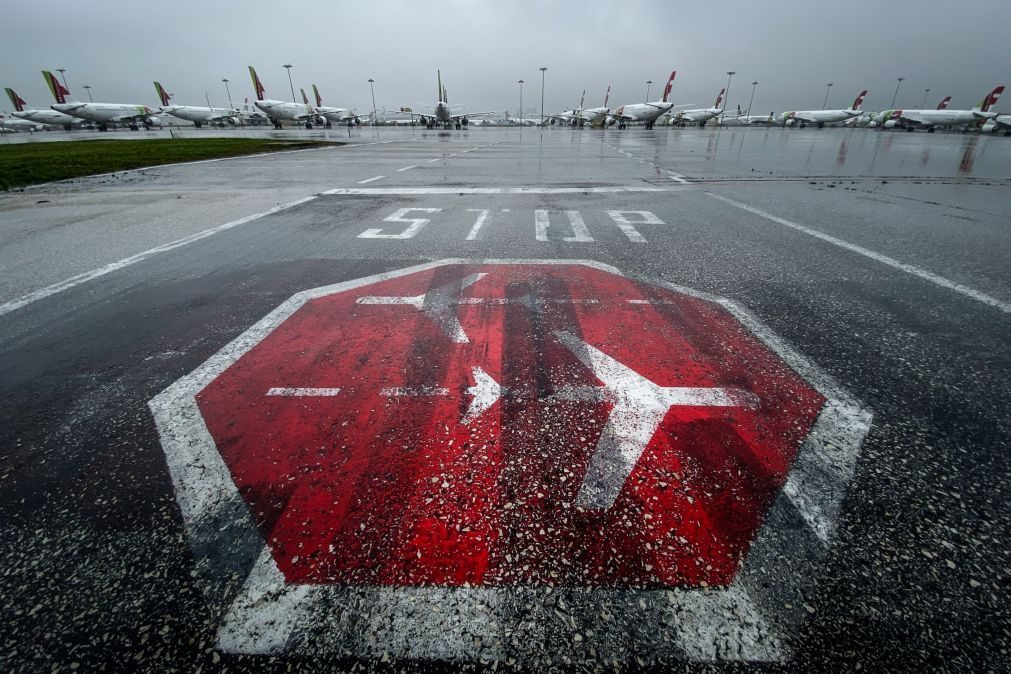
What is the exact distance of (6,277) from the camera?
13.6 ft

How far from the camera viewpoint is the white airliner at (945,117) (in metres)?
58.5

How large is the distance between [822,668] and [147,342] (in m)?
3.85

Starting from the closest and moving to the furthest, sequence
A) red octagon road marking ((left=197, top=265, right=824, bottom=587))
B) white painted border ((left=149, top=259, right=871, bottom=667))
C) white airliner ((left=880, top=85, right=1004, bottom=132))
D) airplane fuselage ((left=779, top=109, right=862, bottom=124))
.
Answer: white painted border ((left=149, top=259, right=871, bottom=667))
red octagon road marking ((left=197, top=265, right=824, bottom=587))
white airliner ((left=880, top=85, right=1004, bottom=132))
airplane fuselage ((left=779, top=109, right=862, bottom=124))

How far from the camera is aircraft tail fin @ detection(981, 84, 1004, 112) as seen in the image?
59681 mm

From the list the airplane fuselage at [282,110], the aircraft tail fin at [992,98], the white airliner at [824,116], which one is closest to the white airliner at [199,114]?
the airplane fuselage at [282,110]

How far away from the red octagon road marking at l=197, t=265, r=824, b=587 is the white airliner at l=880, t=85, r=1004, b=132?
82.8 meters

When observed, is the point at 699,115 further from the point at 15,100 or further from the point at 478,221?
the point at 15,100

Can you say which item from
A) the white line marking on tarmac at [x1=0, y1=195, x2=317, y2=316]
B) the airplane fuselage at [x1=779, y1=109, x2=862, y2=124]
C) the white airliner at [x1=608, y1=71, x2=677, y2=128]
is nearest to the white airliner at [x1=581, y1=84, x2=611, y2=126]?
the white airliner at [x1=608, y1=71, x2=677, y2=128]

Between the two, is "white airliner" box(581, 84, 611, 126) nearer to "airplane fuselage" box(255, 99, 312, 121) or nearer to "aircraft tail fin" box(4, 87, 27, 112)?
"airplane fuselage" box(255, 99, 312, 121)

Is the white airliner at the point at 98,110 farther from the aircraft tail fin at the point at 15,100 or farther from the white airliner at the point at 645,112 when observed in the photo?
the white airliner at the point at 645,112

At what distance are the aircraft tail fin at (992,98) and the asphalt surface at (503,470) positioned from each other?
89.0m

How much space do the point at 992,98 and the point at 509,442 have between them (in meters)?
97.7

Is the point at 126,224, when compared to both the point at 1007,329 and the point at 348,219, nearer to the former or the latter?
the point at 348,219

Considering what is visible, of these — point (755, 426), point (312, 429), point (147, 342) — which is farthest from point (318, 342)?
point (755, 426)
